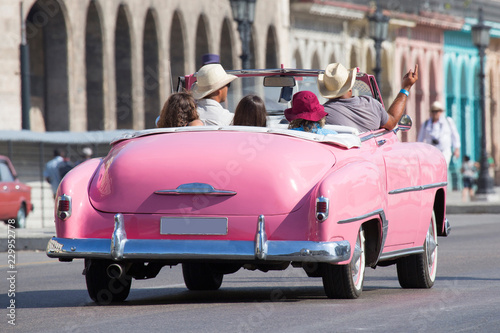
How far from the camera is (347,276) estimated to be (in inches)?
406

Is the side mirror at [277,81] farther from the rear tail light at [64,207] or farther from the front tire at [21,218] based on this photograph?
the front tire at [21,218]

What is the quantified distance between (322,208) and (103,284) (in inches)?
68.2

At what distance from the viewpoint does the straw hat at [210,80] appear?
461 inches

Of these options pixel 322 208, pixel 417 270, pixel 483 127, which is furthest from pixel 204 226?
pixel 483 127

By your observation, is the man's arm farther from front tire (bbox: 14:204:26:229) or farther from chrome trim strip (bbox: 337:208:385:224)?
front tire (bbox: 14:204:26:229)

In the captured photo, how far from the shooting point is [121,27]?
4353cm

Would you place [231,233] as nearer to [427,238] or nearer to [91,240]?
[91,240]

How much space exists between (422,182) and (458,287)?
878 mm

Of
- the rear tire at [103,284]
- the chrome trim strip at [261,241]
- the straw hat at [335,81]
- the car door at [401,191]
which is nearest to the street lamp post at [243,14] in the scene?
the straw hat at [335,81]

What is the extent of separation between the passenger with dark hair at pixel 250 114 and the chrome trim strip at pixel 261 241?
1.31m

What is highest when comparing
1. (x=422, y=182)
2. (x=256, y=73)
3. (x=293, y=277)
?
(x=256, y=73)

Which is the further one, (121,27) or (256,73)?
(121,27)

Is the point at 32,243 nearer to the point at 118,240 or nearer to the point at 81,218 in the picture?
the point at 81,218

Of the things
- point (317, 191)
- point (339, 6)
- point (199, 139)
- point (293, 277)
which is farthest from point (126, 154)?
point (339, 6)
